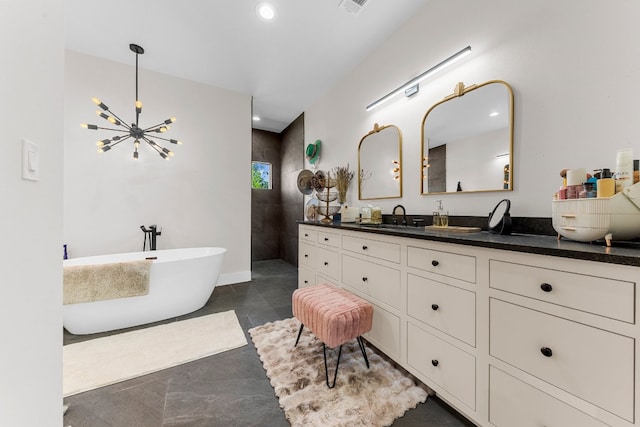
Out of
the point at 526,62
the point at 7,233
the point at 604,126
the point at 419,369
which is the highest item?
the point at 526,62

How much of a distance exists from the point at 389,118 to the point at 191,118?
2833 mm

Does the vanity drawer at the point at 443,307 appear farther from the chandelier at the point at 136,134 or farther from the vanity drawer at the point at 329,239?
the chandelier at the point at 136,134

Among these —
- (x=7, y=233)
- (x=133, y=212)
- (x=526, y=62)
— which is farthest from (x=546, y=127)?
(x=133, y=212)

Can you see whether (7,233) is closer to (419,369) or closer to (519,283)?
(519,283)

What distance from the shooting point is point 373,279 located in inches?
68.2

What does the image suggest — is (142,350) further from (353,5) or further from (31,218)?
(353,5)

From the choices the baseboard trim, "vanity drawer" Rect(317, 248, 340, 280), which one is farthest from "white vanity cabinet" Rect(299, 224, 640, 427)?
the baseboard trim

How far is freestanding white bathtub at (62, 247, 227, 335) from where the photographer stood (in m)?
2.08

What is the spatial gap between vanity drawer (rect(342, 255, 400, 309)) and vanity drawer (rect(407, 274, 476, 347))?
0.12 m

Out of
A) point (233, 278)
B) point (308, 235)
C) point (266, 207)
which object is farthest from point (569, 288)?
point (266, 207)

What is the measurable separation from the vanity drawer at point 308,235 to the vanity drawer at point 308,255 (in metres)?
0.07

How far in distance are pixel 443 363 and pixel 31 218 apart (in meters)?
1.87

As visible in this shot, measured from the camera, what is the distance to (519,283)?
96 centimetres

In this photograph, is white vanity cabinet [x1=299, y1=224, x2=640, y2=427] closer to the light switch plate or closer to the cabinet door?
the cabinet door
